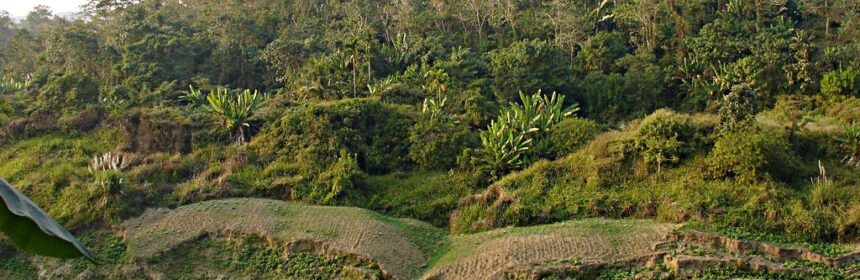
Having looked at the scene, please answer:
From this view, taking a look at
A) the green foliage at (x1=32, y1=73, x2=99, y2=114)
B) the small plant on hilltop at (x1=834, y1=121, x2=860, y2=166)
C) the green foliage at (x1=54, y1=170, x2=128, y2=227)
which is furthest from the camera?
the green foliage at (x1=32, y1=73, x2=99, y2=114)

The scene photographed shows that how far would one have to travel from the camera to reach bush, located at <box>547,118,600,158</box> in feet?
46.8

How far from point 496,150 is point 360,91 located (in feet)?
25.1

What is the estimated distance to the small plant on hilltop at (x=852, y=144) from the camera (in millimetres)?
12133

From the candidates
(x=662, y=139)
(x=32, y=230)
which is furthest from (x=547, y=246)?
(x=32, y=230)

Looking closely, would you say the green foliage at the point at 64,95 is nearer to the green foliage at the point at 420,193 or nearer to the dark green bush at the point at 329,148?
the dark green bush at the point at 329,148

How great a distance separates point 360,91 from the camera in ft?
66.6

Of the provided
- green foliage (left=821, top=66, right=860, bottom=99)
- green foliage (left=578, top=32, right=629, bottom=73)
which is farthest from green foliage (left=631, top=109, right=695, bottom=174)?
green foliage (left=578, top=32, right=629, bottom=73)

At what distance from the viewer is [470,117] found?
57.7 feet

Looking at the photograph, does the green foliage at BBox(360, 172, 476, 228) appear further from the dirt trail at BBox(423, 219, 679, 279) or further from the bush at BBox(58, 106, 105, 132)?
the bush at BBox(58, 106, 105, 132)

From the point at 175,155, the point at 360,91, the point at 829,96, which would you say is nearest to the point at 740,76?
the point at 829,96

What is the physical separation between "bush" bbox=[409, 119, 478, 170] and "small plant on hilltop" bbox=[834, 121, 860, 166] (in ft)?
24.6

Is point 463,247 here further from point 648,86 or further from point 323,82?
point 648,86

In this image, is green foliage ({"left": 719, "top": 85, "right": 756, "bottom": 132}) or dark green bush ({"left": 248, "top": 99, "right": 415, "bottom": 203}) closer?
green foliage ({"left": 719, "top": 85, "right": 756, "bottom": 132})

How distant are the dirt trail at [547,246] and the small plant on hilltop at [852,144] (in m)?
4.64
